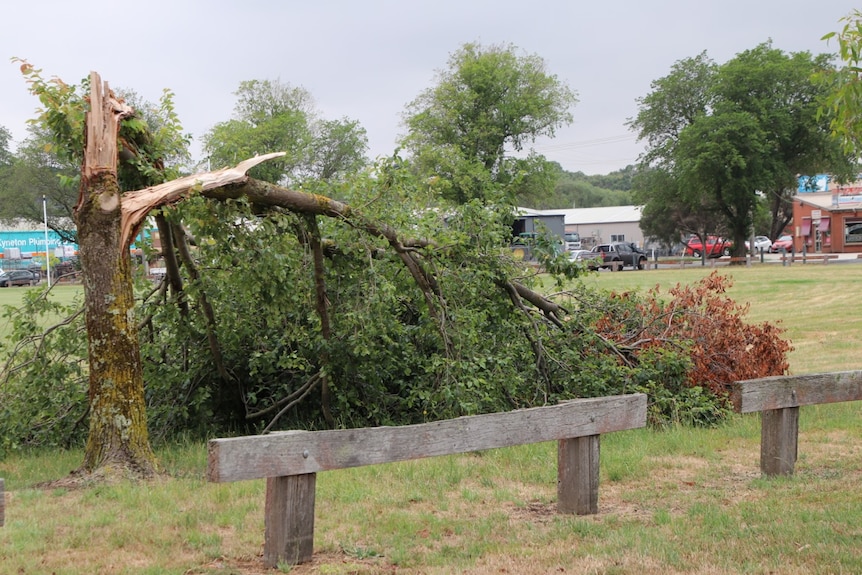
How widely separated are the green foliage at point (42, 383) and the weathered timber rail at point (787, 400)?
5911mm

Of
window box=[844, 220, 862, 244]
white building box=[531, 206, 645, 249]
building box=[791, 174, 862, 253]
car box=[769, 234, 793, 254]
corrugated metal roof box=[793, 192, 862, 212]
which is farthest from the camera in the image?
white building box=[531, 206, 645, 249]

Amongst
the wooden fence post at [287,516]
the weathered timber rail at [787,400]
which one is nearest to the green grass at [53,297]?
the wooden fence post at [287,516]

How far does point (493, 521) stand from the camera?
5.96 metres

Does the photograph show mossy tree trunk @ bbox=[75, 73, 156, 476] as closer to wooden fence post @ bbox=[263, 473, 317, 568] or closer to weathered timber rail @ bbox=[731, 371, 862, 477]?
wooden fence post @ bbox=[263, 473, 317, 568]

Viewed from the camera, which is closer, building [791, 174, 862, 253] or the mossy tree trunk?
the mossy tree trunk

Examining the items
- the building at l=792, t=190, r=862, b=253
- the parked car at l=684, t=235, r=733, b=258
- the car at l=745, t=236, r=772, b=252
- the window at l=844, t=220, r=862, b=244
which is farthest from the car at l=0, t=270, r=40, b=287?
the window at l=844, t=220, r=862, b=244

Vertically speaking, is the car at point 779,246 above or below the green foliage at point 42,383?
above

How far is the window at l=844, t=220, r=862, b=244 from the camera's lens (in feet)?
223

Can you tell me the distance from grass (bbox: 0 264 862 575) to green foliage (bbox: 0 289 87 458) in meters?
0.41

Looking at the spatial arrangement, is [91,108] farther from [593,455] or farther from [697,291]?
[697,291]

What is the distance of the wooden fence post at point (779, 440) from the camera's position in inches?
265

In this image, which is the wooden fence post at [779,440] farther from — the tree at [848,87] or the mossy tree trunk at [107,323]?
the mossy tree trunk at [107,323]

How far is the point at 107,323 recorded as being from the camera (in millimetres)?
6840

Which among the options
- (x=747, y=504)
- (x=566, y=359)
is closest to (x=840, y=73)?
(x=747, y=504)
